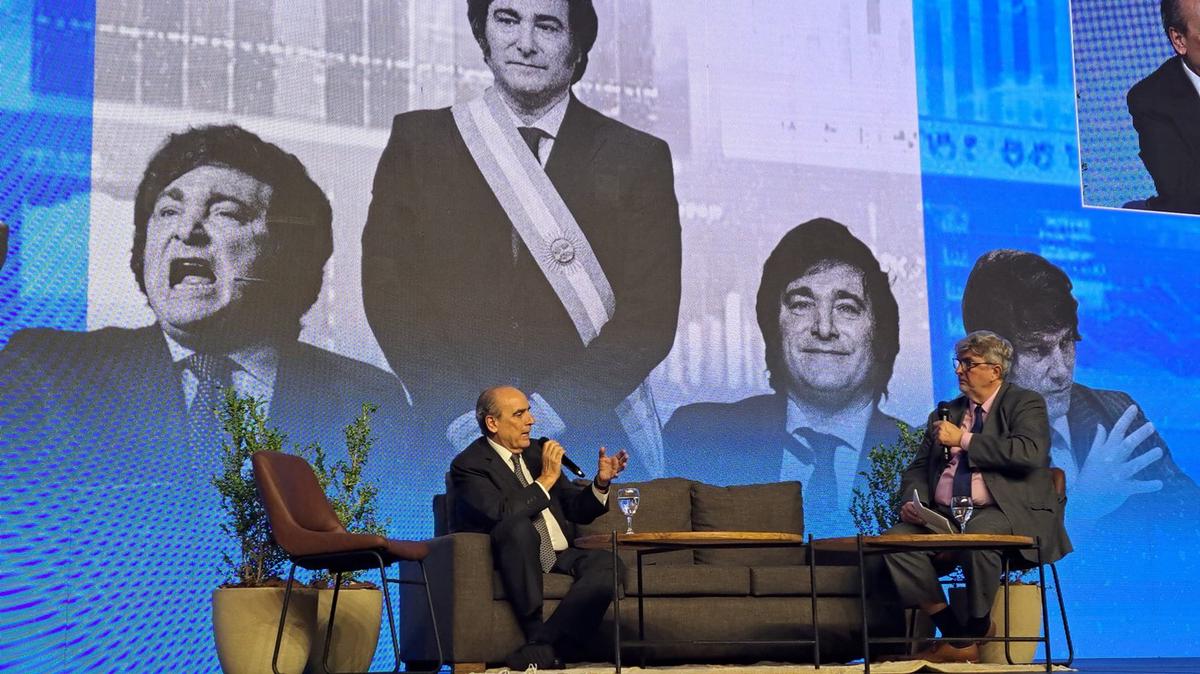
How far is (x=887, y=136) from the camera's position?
272 inches

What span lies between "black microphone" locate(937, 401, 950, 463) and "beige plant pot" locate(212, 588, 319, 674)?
2.29 meters

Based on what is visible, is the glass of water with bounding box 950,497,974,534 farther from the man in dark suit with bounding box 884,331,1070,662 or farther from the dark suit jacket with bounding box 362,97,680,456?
the dark suit jacket with bounding box 362,97,680,456

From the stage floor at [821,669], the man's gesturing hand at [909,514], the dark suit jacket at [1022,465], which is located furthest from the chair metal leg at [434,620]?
the dark suit jacket at [1022,465]

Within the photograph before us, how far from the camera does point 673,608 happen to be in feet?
16.3

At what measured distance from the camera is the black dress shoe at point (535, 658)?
15.1 ft

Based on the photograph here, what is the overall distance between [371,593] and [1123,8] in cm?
498

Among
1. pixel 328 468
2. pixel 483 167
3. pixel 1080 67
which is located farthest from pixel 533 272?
pixel 1080 67

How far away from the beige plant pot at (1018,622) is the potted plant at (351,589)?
2216 mm

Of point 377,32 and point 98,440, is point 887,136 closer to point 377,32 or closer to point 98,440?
point 377,32

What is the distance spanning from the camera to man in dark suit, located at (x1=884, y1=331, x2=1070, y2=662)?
4836mm

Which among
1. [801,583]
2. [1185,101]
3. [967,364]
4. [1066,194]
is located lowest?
[801,583]

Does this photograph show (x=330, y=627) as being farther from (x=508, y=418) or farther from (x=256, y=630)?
(x=508, y=418)

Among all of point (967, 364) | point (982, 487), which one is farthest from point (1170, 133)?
point (982, 487)

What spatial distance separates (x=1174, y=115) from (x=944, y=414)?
3.34m
